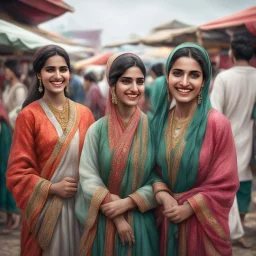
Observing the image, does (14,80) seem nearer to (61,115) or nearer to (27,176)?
(61,115)

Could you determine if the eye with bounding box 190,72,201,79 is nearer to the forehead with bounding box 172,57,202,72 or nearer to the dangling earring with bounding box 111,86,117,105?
the forehead with bounding box 172,57,202,72

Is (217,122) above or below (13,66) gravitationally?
below

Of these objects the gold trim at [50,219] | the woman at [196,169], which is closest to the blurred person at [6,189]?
the gold trim at [50,219]

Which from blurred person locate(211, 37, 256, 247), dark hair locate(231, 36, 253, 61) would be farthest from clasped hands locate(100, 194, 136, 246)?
dark hair locate(231, 36, 253, 61)

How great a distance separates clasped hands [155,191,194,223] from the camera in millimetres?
A: 2617

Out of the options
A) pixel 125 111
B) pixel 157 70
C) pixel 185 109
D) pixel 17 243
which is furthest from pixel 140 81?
pixel 157 70

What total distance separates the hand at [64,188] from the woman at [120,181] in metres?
0.14

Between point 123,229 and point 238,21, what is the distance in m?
3.98

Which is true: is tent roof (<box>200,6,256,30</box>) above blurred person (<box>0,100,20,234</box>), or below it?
above

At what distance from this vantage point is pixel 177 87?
8.87ft

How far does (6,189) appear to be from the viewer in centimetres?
529

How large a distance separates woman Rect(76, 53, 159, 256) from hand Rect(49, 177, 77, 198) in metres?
0.14

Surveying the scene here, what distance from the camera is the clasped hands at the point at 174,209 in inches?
103

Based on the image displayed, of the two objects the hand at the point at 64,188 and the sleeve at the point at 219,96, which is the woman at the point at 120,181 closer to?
the hand at the point at 64,188
